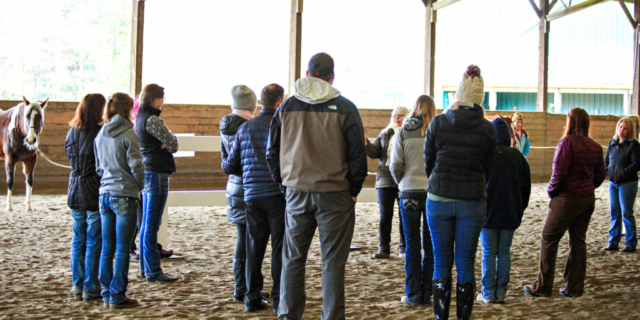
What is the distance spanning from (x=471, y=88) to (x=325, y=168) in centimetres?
90

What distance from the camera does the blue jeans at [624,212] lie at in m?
5.41

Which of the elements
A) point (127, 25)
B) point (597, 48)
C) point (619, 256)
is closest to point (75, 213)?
point (619, 256)

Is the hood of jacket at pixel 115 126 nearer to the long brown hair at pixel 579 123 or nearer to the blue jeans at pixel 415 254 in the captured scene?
the blue jeans at pixel 415 254

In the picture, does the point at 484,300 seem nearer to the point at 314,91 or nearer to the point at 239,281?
the point at 239,281

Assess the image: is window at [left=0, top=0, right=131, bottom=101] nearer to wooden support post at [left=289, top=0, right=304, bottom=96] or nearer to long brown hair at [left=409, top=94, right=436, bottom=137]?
wooden support post at [left=289, top=0, right=304, bottom=96]

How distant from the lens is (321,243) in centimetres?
276

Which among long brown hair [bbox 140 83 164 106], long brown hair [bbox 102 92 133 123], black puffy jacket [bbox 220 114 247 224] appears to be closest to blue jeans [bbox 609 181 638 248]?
black puffy jacket [bbox 220 114 247 224]

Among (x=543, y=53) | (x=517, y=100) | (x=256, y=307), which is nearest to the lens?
(x=256, y=307)

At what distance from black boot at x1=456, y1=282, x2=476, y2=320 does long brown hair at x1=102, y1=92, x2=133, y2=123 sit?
2081 millimetres

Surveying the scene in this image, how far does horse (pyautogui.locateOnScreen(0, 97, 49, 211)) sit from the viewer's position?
7.73m

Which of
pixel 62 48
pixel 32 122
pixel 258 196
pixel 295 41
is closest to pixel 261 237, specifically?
pixel 258 196

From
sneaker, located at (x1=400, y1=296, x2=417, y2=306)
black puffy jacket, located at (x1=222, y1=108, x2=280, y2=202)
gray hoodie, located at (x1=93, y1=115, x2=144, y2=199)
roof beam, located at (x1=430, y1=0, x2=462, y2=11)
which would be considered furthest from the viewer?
roof beam, located at (x1=430, y1=0, x2=462, y2=11)

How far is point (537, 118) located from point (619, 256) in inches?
343

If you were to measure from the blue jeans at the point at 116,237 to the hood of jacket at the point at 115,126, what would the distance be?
35cm
